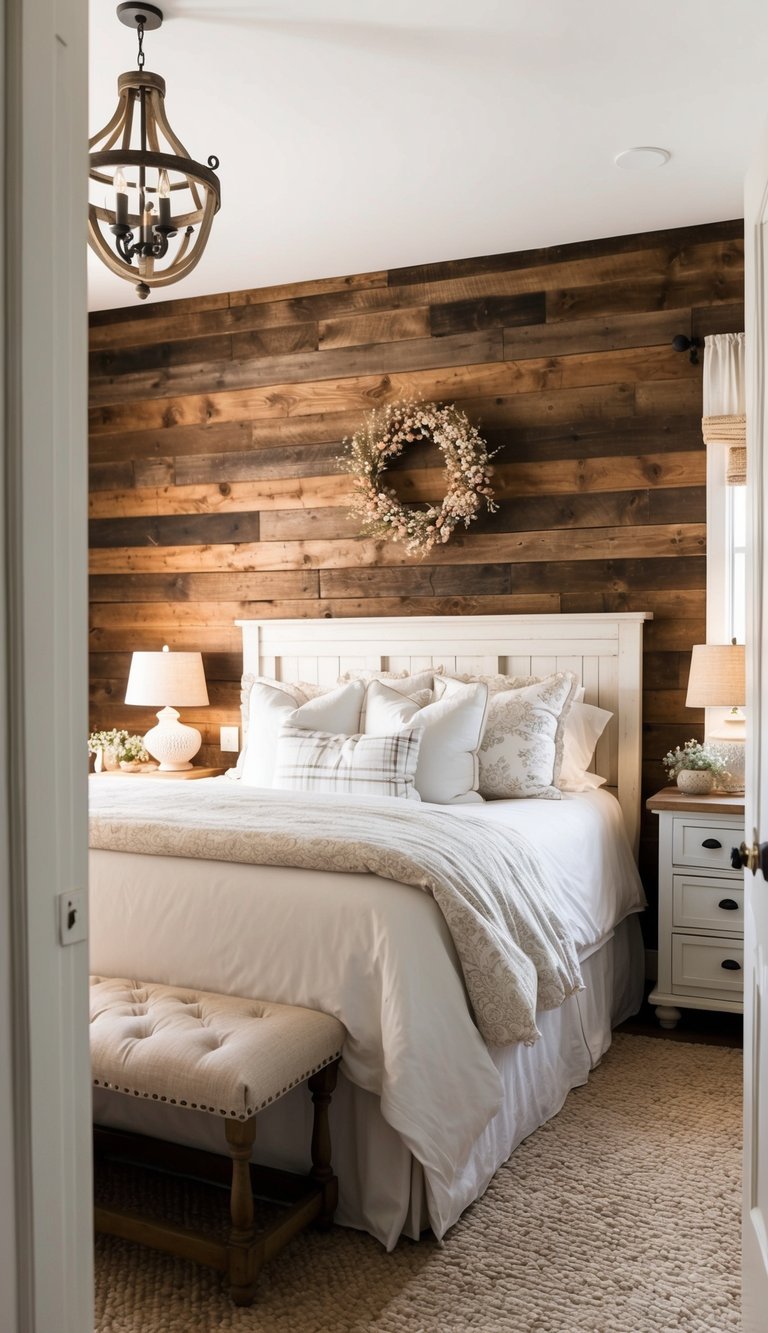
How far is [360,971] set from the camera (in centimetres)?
246

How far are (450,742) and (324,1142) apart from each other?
154 cm

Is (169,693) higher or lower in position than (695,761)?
higher

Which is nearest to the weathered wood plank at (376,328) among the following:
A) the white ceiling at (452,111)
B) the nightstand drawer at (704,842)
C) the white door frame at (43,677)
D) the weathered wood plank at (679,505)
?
the white ceiling at (452,111)

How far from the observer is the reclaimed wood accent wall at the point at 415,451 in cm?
426

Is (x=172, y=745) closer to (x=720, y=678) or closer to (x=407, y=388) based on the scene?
(x=407, y=388)

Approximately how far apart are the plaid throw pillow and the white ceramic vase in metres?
0.96

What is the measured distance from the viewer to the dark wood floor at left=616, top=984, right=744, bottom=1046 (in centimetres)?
382

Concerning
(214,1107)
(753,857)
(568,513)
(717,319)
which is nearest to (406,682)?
(568,513)

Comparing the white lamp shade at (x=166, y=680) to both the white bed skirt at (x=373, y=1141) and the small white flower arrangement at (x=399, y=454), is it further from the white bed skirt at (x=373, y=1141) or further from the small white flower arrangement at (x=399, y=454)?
the white bed skirt at (x=373, y=1141)

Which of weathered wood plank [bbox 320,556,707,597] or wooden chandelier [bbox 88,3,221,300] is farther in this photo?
weathered wood plank [bbox 320,556,707,597]

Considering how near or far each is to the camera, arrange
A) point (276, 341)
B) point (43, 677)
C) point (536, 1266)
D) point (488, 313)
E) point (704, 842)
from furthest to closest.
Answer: point (276, 341) → point (488, 313) → point (704, 842) → point (536, 1266) → point (43, 677)

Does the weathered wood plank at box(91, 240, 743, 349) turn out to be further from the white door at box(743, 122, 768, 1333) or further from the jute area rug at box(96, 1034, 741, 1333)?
the jute area rug at box(96, 1034, 741, 1333)

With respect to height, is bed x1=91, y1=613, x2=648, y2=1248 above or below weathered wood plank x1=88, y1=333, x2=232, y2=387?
below

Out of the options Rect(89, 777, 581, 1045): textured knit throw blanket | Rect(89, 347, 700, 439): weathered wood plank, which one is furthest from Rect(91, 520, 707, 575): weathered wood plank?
Rect(89, 777, 581, 1045): textured knit throw blanket
